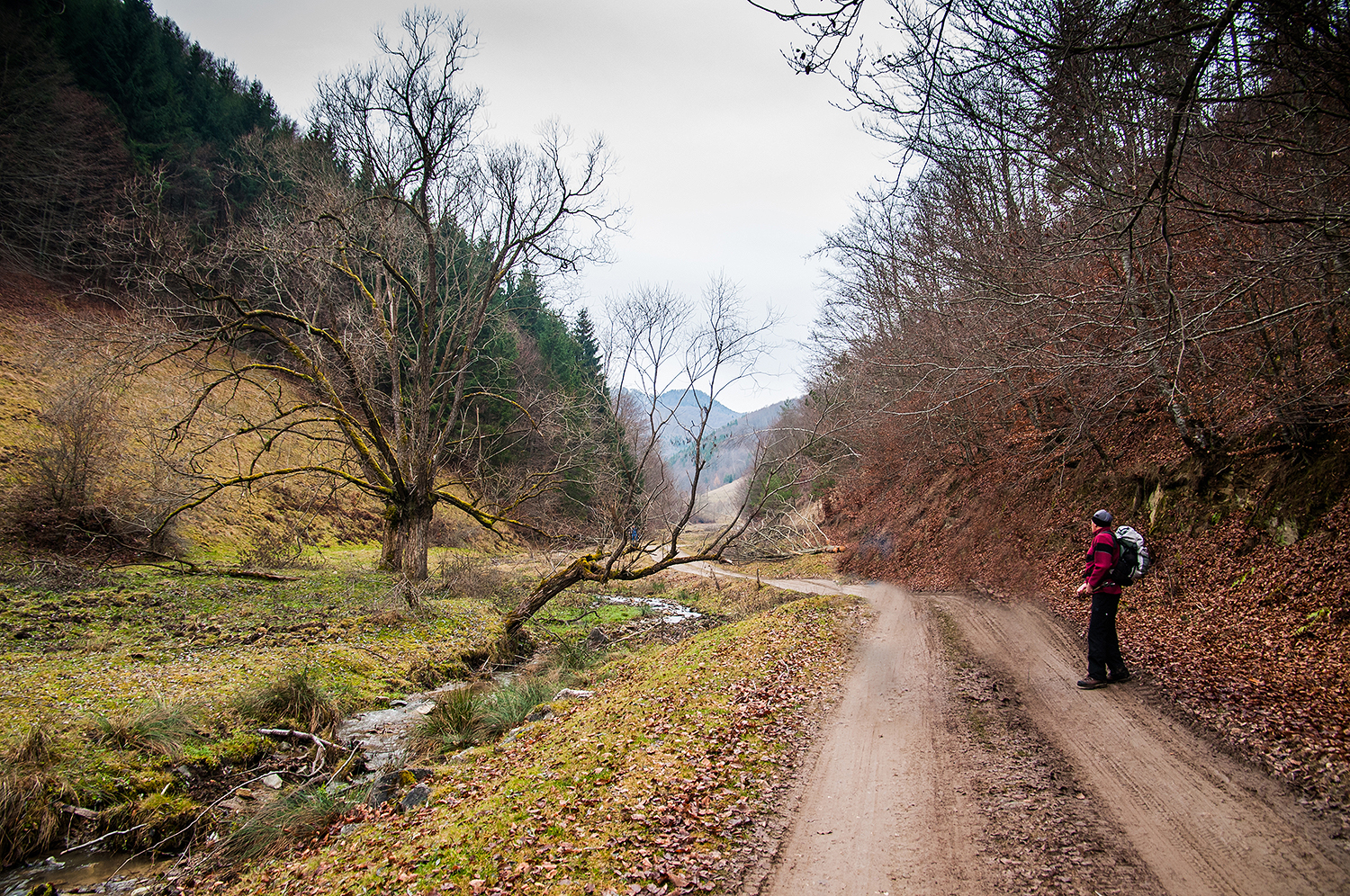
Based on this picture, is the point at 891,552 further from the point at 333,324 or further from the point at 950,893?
the point at 333,324

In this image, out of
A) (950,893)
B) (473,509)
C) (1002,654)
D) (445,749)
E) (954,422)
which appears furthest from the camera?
(954,422)

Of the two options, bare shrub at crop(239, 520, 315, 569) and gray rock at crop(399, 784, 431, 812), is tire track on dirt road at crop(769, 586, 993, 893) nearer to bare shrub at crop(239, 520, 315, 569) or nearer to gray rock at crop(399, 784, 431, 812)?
gray rock at crop(399, 784, 431, 812)

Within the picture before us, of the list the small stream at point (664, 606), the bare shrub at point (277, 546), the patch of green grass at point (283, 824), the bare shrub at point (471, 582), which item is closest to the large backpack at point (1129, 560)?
the patch of green grass at point (283, 824)

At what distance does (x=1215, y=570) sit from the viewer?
8.63 meters

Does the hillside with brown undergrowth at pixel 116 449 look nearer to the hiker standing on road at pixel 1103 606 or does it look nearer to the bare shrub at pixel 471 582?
the bare shrub at pixel 471 582

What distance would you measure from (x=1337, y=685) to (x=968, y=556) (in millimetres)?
11414

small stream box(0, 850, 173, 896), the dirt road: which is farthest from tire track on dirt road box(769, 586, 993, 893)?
small stream box(0, 850, 173, 896)

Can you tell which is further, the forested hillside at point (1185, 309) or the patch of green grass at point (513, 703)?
the patch of green grass at point (513, 703)

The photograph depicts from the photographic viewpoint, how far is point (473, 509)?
1463 centimetres

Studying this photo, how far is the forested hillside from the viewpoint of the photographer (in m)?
4.54

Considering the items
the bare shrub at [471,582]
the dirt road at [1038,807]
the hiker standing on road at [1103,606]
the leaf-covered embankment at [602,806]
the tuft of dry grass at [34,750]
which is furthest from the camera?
the bare shrub at [471,582]

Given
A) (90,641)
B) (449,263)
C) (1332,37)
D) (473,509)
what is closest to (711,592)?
(473,509)

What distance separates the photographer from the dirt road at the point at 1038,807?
12.0 ft

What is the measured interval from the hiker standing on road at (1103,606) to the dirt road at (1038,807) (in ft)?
0.61
